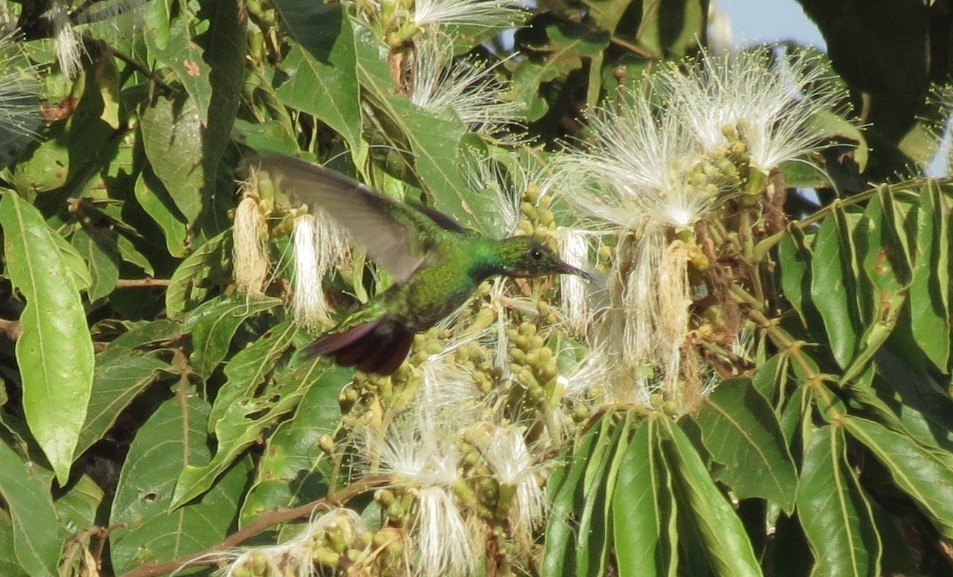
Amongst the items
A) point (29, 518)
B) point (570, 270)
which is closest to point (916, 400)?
point (570, 270)

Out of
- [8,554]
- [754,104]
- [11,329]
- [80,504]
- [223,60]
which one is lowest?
[80,504]

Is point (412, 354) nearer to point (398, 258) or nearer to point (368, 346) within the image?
point (368, 346)

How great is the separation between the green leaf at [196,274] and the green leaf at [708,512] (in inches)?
41.0

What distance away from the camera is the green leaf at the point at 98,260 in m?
2.85

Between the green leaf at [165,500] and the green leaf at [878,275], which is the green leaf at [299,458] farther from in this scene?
the green leaf at [878,275]

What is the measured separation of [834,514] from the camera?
6.65 ft

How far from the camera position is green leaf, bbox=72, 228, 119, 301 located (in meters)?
2.85

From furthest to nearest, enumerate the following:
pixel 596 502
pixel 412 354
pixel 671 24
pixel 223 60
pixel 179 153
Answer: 1. pixel 671 24
2. pixel 179 153
3. pixel 223 60
4. pixel 412 354
5. pixel 596 502

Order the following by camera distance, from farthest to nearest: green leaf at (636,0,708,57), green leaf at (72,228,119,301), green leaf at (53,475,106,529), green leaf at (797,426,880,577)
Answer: green leaf at (636,0,708,57), green leaf at (72,228,119,301), green leaf at (53,475,106,529), green leaf at (797,426,880,577)

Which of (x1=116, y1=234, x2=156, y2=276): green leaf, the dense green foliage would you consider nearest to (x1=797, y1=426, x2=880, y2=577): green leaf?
the dense green foliage

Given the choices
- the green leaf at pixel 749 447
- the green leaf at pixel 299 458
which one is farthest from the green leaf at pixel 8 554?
the green leaf at pixel 749 447

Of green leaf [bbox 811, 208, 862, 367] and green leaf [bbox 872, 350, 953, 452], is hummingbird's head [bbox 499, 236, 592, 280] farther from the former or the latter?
green leaf [bbox 872, 350, 953, 452]

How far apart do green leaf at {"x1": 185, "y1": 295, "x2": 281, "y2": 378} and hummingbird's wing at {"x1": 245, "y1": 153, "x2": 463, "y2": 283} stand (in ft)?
0.69

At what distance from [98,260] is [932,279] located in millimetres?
1583
